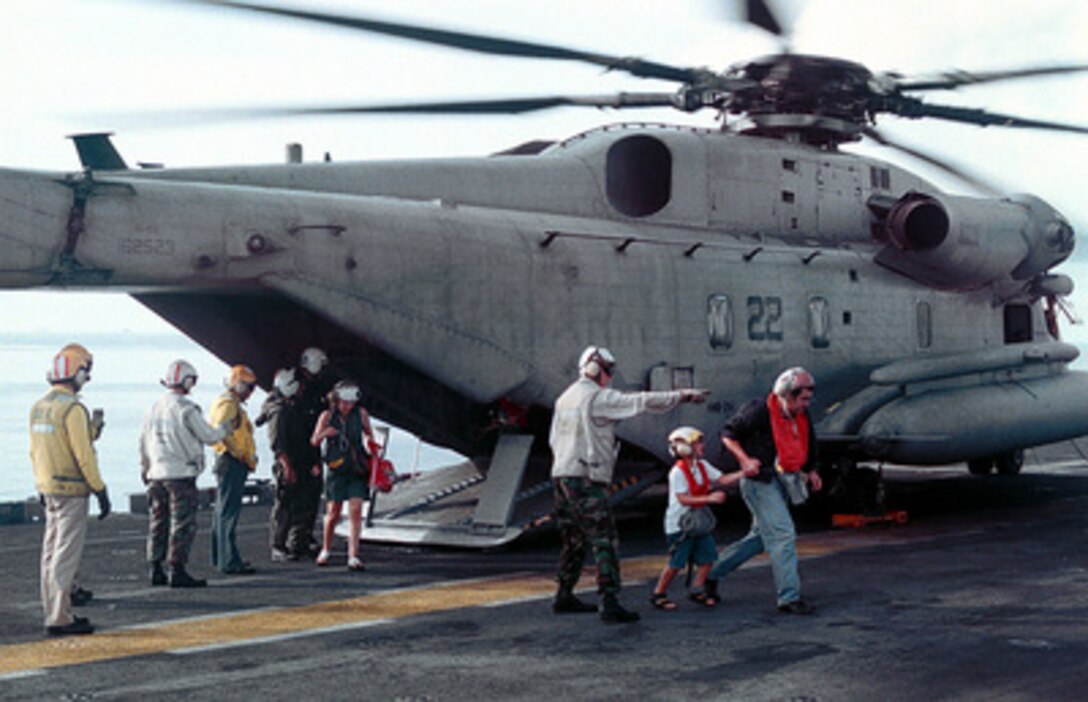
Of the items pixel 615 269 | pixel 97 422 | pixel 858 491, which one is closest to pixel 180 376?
pixel 97 422

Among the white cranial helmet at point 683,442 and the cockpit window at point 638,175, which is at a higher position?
the cockpit window at point 638,175

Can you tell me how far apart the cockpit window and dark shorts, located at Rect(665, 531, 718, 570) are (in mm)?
6108

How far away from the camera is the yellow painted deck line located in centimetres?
794

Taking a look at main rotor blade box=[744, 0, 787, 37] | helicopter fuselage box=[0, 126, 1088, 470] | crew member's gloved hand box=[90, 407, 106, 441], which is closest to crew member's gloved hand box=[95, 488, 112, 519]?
crew member's gloved hand box=[90, 407, 106, 441]

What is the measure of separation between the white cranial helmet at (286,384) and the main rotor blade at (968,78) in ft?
28.4

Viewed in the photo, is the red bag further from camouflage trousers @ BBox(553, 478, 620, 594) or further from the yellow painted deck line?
camouflage trousers @ BBox(553, 478, 620, 594)

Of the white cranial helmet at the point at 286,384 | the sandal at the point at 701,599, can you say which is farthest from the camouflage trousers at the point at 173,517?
the sandal at the point at 701,599

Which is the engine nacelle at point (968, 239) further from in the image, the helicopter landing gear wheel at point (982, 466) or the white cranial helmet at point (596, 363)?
the white cranial helmet at point (596, 363)

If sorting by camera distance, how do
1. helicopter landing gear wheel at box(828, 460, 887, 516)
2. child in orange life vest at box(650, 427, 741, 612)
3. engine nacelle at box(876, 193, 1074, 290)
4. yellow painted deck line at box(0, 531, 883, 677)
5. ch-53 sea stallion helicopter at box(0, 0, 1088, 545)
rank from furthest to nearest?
engine nacelle at box(876, 193, 1074, 290) < helicopter landing gear wheel at box(828, 460, 887, 516) < ch-53 sea stallion helicopter at box(0, 0, 1088, 545) < child in orange life vest at box(650, 427, 741, 612) < yellow painted deck line at box(0, 531, 883, 677)

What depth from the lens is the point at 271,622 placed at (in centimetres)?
898

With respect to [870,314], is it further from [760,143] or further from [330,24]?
[330,24]

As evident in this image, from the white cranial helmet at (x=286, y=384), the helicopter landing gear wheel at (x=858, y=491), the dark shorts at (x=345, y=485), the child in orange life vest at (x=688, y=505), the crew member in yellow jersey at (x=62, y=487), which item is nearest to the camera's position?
the crew member in yellow jersey at (x=62, y=487)

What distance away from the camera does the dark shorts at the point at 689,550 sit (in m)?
9.31

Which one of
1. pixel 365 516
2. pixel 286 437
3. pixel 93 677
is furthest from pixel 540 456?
pixel 93 677
